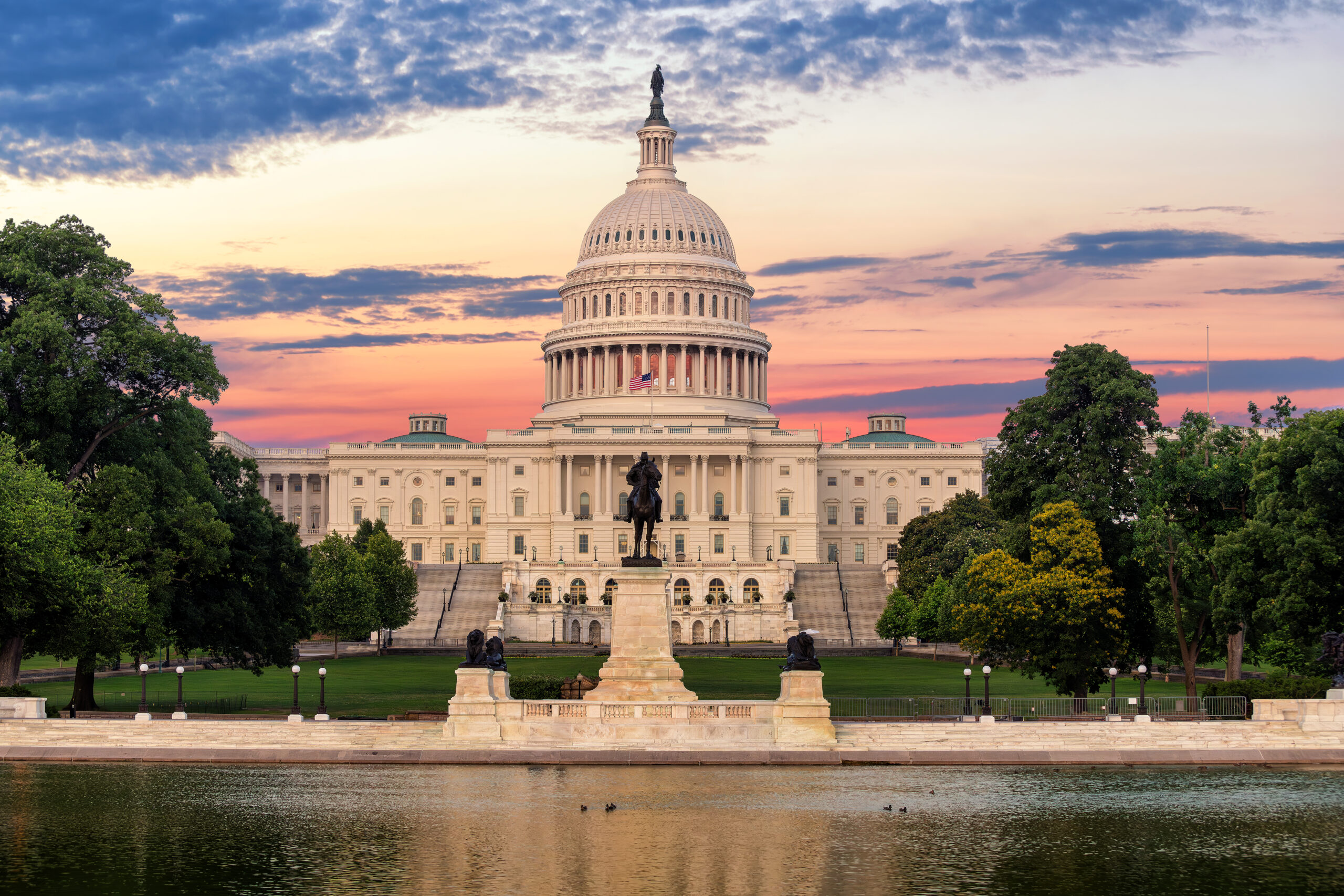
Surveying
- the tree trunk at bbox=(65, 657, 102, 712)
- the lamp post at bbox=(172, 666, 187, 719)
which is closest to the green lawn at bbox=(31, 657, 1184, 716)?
the tree trunk at bbox=(65, 657, 102, 712)

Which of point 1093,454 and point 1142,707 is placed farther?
point 1093,454

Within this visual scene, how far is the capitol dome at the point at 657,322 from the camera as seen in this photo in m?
163

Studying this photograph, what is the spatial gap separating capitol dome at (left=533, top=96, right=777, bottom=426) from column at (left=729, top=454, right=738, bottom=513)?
36.0ft

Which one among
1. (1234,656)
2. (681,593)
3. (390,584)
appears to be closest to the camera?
(1234,656)

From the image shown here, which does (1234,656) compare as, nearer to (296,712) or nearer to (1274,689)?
(1274,689)

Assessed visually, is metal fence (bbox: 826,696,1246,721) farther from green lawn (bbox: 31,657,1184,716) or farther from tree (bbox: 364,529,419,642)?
tree (bbox: 364,529,419,642)

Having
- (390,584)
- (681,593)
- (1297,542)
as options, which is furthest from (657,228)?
(1297,542)

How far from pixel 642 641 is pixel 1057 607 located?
56.7ft

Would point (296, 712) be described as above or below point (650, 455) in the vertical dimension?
below

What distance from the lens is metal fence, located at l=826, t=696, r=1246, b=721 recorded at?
155 ft

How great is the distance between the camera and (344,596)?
9031 centimetres

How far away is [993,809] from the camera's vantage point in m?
32.3

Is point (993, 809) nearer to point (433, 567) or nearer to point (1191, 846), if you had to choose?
point (1191, 846)

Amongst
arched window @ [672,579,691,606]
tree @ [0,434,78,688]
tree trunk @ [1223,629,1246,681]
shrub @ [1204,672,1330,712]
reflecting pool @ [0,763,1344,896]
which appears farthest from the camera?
arched window @ [672,579,691,606]
